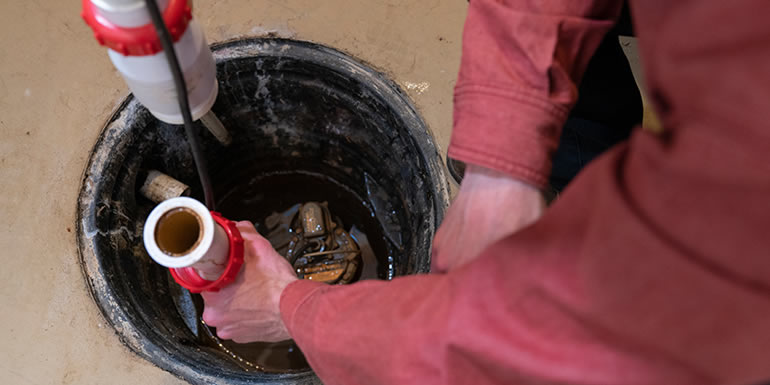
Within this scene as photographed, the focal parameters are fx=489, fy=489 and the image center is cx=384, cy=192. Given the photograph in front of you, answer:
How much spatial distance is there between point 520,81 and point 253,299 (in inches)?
20.4

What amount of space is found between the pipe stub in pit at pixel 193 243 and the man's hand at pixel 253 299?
1.4 inches

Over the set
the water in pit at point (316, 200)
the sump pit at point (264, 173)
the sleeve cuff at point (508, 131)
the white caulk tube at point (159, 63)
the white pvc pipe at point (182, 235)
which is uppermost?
the white caulk tube at point (159, 63)

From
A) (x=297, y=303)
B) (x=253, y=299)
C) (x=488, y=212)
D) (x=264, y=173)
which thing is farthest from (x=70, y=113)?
(x=488, y=212)

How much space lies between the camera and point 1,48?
1.04m

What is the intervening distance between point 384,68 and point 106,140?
0.58 m

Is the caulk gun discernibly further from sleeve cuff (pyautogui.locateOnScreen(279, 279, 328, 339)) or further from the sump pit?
the sump pit

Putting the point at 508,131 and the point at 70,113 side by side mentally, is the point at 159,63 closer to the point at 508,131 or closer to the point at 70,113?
the point at 508,131

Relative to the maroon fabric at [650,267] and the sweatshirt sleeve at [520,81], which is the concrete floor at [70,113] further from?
the maroon fabric at [650,267]

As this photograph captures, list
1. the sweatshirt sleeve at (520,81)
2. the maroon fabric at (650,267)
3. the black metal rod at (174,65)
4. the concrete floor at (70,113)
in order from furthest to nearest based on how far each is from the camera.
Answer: the concrete floor at (70,113), the sweatshirt sleeve at (520,81), the black metal rod at (174,65), the maroon fabric at (650,267)

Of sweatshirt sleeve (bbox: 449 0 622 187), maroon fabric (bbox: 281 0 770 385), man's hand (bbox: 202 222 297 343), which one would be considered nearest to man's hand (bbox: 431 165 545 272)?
sweatshirt sleeve (bbox: 449 0 622 187)

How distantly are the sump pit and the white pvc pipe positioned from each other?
307 millimetres

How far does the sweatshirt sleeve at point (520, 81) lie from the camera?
0.58m

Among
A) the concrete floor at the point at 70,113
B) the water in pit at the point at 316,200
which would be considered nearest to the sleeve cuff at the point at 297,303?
the concrete floor at the point at 70,113

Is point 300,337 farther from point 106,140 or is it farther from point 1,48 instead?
point 1,48
